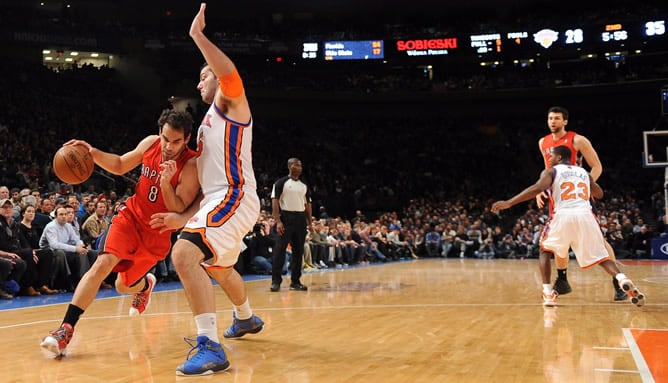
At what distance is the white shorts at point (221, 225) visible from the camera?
139 inches

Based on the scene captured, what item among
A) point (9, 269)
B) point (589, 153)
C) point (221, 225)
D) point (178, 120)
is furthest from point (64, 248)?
point (589, 153)

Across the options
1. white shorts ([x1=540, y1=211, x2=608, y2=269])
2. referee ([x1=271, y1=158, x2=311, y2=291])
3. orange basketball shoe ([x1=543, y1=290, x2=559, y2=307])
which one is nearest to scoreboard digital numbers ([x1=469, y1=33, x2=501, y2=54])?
referee ([x1=271, y1=158, x2=311, y2=291])

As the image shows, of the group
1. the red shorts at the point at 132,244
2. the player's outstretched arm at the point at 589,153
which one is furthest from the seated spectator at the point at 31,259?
the player's outstretched arm at the point at 589,153

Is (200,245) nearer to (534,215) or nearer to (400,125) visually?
(534,215)

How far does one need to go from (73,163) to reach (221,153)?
1.07m

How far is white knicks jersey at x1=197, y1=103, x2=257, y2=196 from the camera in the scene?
3.74 meters

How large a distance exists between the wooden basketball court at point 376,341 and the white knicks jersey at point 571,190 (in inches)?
39.6

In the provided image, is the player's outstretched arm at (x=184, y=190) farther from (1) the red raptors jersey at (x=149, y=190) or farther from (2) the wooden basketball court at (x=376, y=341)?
(2) the wooden basketball court at (x=376, y=341)

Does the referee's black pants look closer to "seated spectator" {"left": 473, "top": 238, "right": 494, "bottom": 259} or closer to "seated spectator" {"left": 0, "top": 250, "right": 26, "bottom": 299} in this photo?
"seated spectator" {"left": 0, "top": 250, "right": 26, "bottom": 299}

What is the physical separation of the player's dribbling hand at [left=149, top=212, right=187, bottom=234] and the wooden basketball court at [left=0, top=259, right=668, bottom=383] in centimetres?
78

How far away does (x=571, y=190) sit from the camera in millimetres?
6391

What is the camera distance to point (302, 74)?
98.8 feet

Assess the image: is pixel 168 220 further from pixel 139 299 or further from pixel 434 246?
pixel 434 246

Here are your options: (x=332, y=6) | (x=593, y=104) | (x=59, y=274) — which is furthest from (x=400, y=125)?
(x=59, y=274)
